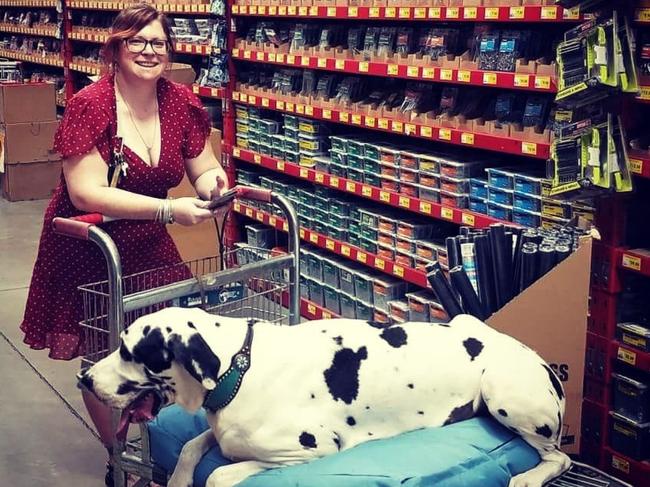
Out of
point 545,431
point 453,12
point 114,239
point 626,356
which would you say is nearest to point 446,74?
point 453,12

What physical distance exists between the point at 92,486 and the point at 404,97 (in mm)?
2546

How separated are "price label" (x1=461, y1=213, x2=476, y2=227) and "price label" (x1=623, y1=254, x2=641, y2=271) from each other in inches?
38.3

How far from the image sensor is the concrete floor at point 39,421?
378cm

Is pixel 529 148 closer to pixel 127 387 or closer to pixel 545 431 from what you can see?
pixel 545 431

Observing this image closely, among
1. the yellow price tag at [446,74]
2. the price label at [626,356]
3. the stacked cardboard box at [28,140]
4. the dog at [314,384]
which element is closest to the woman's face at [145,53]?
the dog at [314,384]

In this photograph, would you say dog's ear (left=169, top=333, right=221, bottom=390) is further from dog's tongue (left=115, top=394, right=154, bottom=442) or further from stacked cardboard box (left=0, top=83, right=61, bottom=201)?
stacked cardboard box (left=0, top=83, right=61, bottom=201)

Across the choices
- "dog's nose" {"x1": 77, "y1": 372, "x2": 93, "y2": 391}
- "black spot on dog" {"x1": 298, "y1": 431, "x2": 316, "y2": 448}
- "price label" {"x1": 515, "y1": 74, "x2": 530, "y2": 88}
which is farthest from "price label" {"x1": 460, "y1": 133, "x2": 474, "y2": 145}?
"dog's nose" {"x1": 77, "y1": 372, "x2": 93, "y2": 391}

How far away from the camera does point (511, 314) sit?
2.86 metres

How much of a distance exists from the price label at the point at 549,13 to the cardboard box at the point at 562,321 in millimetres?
1309

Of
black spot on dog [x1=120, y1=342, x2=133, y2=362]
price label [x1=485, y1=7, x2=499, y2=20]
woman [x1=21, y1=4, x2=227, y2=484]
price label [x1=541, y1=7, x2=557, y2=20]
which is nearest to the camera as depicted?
black spot on dog [x1=120, y1=342, x2=133, y2=362]

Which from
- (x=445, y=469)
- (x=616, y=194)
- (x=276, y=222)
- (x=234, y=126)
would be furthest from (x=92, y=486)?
(x=234, y=126)

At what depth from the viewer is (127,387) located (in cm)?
223

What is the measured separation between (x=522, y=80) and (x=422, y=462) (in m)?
2.23

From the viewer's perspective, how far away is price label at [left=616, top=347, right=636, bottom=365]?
356cm
